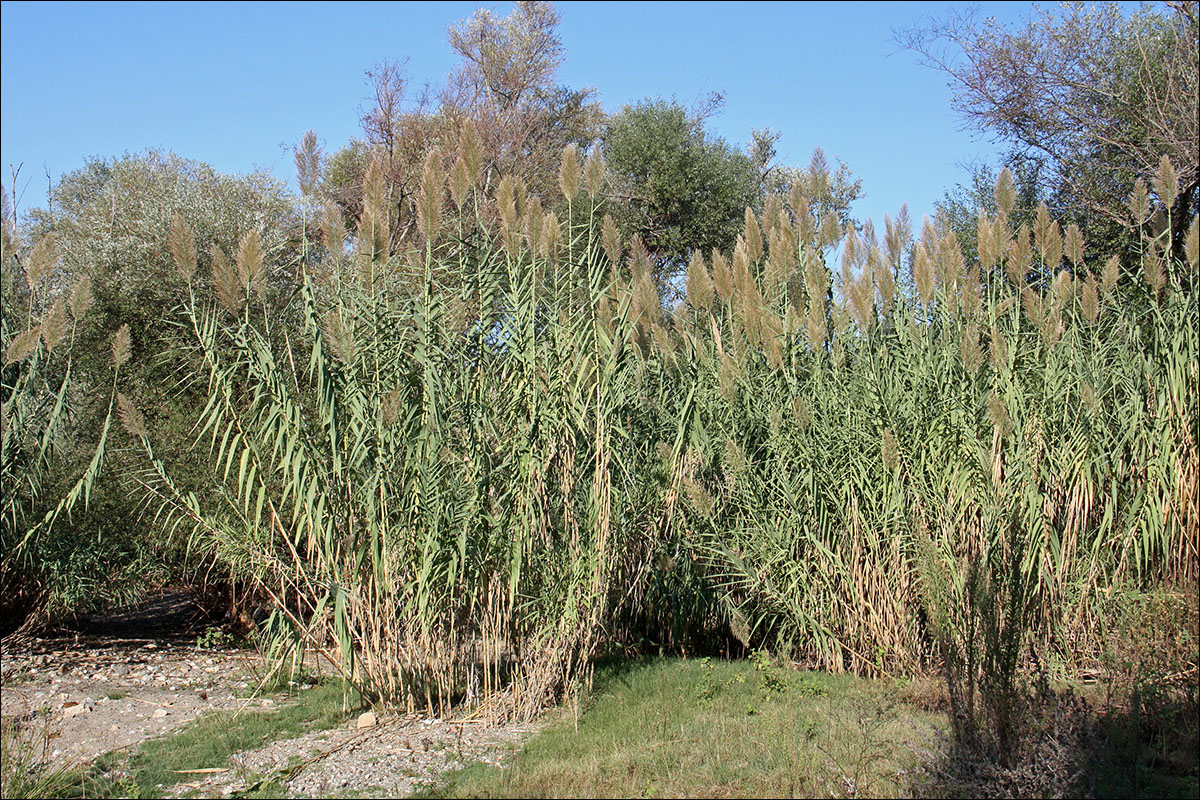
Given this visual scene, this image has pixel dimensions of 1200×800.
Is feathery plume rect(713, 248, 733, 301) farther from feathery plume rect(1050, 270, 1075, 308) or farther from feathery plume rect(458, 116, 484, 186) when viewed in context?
feathery plume rect(1050, 270, 1075, 308)

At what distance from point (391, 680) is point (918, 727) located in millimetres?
2706

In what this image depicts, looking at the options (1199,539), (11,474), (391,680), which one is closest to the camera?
(391,680)

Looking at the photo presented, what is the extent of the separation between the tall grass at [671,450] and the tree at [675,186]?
13145mm

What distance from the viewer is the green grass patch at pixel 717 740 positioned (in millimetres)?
4066

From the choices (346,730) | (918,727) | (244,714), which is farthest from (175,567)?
→ (918,727)

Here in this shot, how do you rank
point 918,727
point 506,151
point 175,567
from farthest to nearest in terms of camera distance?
point 506,151 → point 175,567 → point 918,727

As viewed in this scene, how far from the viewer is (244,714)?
5.62m

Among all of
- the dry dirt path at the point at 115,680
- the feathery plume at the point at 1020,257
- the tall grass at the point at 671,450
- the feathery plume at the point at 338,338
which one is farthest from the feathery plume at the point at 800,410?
the dry dirt path at the point at 115,680

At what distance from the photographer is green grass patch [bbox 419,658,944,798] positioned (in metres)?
4.07

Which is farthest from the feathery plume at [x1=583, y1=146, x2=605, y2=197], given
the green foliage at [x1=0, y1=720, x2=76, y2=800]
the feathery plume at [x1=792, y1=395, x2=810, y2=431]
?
the green foliage at [x1=0, y1=720, x2=76, y2=800]

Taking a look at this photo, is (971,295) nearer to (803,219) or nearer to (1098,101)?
(803,219)

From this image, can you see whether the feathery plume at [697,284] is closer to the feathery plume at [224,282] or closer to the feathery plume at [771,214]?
the feathery plume at [771,214]

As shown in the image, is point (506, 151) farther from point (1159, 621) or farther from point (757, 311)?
point (1159, 621)

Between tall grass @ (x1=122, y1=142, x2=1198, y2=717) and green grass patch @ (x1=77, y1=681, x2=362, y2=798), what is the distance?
1.16 feet
